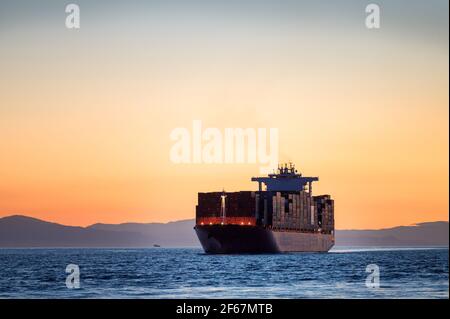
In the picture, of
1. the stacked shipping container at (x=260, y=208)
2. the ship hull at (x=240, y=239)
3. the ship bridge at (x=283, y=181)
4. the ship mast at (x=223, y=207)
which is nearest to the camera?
the ship hull at (x=240, y=239)

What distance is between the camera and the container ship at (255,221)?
145 m

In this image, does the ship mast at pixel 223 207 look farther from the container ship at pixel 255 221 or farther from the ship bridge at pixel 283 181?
the ship bridge at pixel 283 181

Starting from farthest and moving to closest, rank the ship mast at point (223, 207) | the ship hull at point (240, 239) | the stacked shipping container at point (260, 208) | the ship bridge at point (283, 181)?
1. the ship bridge at point (283, 181)
2. the stacked shipping container at point (260, 208)
3. the ship mast at point (223, 207)
4. the ship hull at point (240, 239)

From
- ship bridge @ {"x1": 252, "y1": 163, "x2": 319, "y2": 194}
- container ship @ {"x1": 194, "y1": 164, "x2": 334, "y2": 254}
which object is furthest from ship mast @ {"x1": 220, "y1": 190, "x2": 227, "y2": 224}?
ship bridge @ {"x1": 252, "y1": 163, "x2": 319, "y2": 194}

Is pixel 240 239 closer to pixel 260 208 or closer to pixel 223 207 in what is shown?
pixel 223 207

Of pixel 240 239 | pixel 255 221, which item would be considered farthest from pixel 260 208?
pixel 240 239

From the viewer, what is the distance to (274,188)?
179125 mm

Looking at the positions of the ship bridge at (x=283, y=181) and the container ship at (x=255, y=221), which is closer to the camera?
the container ship at (x=255, y=221)

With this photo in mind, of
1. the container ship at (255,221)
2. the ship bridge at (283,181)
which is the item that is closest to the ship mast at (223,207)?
the container ship at (255,221)

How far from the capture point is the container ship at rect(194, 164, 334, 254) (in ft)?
475

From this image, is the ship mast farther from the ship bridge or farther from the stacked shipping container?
the ship bridge

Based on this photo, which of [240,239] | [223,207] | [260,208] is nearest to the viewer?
[240,239]

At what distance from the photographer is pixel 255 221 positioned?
149 meters
